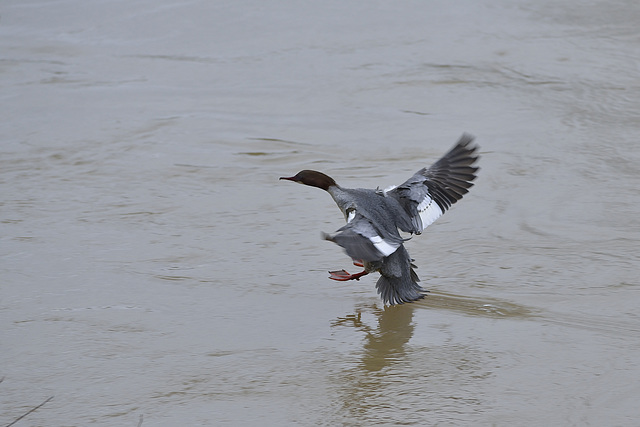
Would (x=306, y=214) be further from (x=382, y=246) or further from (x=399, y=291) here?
(x=382, y=246)

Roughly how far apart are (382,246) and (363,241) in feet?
0.34

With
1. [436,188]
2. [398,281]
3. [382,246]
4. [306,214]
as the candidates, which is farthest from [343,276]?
[306,214]

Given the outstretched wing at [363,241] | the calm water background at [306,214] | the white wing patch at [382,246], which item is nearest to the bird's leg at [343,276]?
the calm water background at [306,214]

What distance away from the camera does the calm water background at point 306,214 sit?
3471mm

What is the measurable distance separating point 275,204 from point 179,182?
0.78 meters

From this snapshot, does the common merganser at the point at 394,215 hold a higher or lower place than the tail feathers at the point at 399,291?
higher

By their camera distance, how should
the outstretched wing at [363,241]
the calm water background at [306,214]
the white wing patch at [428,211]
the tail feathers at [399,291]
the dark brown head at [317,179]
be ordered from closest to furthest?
the calm water background at [306,214] → the outstretched wing at [363,241] → the tail feathers at [399,291] → the white wing patch at [428,211] → the dark brown head at [317,179]

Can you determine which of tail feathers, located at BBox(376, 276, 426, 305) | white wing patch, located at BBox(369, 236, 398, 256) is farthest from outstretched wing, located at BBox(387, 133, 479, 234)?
white wing patch, located at BBox(369, 236, 398, 256)

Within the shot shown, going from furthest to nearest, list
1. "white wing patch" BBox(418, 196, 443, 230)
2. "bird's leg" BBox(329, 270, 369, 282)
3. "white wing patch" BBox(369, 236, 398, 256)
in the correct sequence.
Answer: "white wing patch" BBox(418, 196, 443, 230) → "bird's leg" BBox(329, 270, 369, 282) → "white wing patch" BBox(369, 236, 398, 256)

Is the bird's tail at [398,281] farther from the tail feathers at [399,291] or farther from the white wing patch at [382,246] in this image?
the white wing patch at [382,246]

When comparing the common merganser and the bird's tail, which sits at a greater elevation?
the common merganser

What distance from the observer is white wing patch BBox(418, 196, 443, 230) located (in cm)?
457

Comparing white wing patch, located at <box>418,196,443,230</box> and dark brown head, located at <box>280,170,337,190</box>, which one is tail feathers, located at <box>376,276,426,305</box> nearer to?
white wing patch, located at <box>418,196,443,230</box>

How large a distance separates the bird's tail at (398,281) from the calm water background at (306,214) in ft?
0.38
